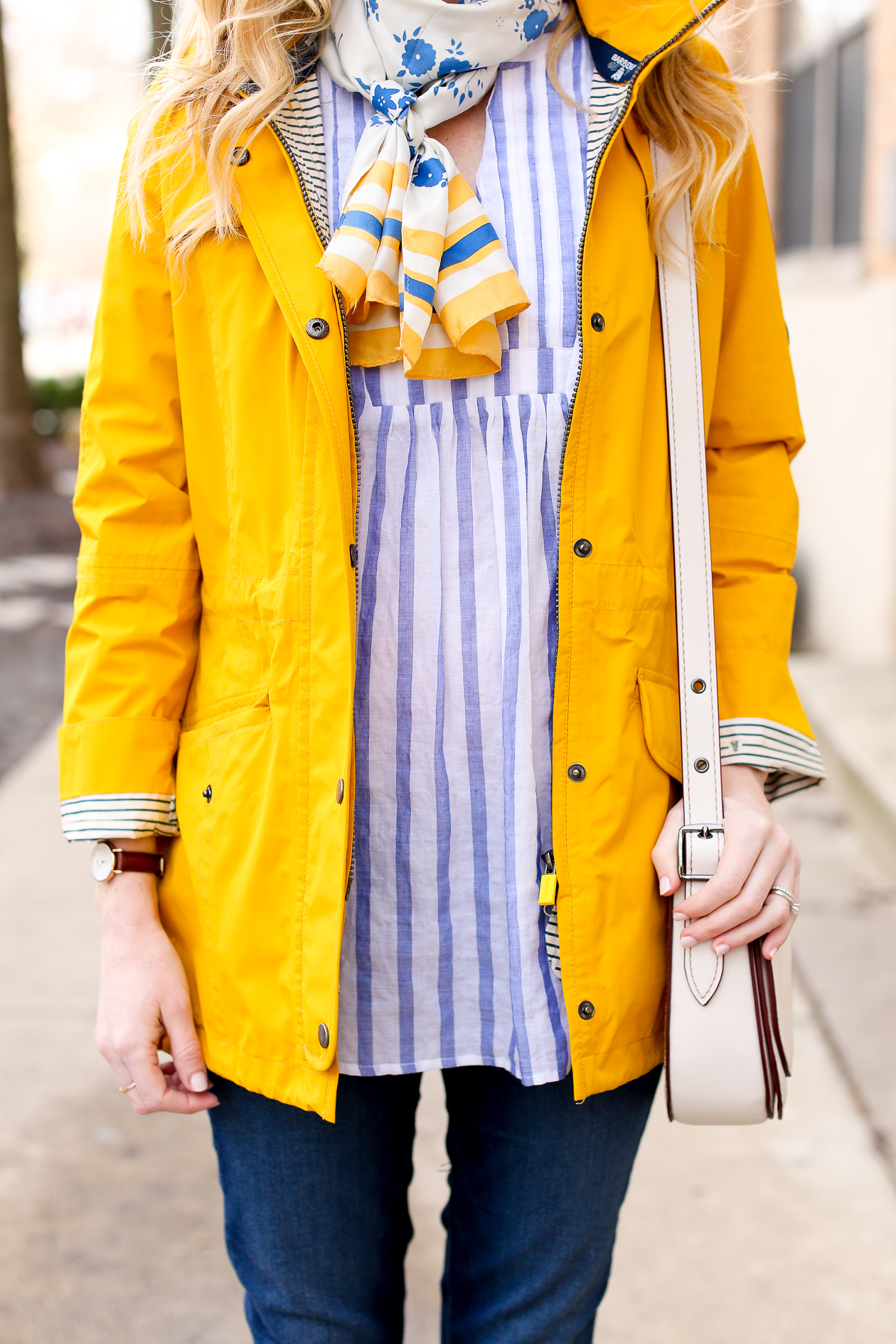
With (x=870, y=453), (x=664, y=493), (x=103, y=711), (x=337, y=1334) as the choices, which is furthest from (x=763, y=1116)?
(x=870, y=453)

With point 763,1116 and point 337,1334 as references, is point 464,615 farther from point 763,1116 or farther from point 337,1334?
point 337,1334

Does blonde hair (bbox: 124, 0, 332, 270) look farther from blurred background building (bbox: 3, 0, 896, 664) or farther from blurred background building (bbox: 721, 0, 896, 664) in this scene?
blurred background building (bbox: 721, 0, 896, 664)

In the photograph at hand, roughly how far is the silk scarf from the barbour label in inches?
2.4

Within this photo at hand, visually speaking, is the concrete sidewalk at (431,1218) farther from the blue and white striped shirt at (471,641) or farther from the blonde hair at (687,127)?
the blonde hair at (687,127)

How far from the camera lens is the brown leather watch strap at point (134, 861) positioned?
4.48ft

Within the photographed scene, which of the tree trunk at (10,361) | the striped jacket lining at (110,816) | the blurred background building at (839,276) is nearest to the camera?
the striped jacket lining at (110,816)

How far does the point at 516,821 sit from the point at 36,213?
135 feet

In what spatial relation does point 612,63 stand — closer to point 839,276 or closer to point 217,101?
point 217,101

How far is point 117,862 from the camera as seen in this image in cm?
136

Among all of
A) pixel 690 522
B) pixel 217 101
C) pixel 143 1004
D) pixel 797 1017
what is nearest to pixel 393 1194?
pixel 143 1004

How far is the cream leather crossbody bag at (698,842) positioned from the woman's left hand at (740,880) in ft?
0.05

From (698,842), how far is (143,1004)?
0.63m

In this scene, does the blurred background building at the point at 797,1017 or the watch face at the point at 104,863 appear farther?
the blurred background building at the point at 797,1017

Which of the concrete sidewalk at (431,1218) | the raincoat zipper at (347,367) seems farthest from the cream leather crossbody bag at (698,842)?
the concrete sidewalk at (431,1218)
